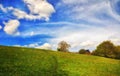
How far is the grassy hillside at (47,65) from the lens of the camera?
61656 mm

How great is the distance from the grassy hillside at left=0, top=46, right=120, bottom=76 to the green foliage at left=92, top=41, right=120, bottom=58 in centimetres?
2464

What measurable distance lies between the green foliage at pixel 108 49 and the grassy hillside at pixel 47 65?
24.6 m

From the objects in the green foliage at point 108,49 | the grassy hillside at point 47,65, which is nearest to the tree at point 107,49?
the green foliage at point 108,49

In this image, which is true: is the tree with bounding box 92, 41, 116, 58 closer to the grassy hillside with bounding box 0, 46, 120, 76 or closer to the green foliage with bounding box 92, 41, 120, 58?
the green foliage with bounding box 92, 41, 120, 58

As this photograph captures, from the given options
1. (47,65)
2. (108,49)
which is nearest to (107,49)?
(108,49)

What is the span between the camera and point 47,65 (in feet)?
224

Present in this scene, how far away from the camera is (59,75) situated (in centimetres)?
6331

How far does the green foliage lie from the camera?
112500mm

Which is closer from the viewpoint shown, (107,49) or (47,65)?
(47,65)

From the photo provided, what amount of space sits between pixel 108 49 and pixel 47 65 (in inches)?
1958

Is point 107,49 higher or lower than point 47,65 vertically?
higher

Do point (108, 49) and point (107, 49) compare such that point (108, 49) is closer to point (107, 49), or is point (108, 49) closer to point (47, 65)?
point (107, 49)

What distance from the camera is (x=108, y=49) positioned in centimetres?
11319

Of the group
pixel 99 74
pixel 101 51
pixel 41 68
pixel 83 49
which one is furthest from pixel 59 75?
pixel 83 49
